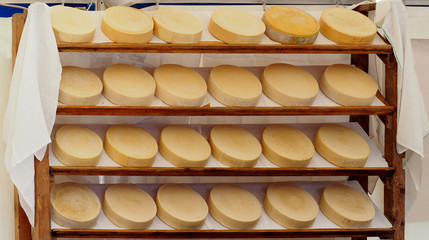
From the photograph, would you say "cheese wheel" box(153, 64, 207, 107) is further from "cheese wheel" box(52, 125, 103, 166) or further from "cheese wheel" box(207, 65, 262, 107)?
"cheese wheel" box(52, 125, 103, 166)

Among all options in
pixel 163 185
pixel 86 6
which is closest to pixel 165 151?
pixel 163 185

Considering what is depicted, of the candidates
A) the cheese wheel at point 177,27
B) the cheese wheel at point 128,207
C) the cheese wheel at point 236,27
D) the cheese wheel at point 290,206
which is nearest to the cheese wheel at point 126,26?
the cheese wheel at point 177,27

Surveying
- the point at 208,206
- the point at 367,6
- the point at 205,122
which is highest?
the point at 367,6

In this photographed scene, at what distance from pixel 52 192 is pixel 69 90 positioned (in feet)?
1.61

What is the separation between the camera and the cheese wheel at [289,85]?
3.00 meters

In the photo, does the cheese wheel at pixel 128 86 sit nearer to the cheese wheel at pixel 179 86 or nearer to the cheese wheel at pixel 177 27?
the cheese wheel at pixel 179 86

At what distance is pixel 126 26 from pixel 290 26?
0.76 m

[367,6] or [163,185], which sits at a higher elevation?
[367,6]

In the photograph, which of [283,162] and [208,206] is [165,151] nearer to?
[208,206]

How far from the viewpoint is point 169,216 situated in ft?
9.76

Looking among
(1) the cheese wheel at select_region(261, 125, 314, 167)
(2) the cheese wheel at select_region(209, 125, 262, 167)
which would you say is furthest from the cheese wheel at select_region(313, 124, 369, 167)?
(2) the cheese wheel at select_region(209, 125, 262, 167)

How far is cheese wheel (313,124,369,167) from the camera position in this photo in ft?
10.0

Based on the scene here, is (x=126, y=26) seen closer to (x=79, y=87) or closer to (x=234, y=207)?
(x=79, y=87)

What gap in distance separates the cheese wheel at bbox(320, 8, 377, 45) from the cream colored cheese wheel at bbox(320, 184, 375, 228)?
0.75 meters
